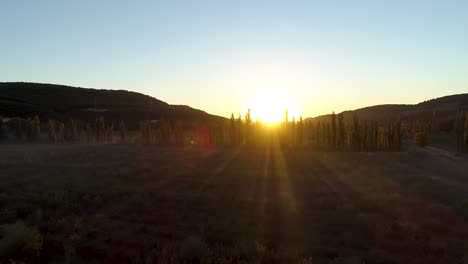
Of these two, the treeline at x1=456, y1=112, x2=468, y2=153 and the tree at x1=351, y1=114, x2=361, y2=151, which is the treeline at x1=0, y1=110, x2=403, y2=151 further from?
the treeline at x1=456, y1=112, x2=468, y2=153

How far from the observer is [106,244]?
1112cm

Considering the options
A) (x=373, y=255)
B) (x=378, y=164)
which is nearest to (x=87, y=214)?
(x=373, y=255)

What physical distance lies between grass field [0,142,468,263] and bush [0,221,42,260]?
0.10 m

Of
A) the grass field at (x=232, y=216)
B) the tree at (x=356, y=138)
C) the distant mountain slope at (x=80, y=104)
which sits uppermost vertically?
the distant mountain slope at (x=80, y=104)

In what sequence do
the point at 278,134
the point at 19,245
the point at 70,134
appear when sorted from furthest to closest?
1. the point at 70,134
2. the point at 278,134
3. the point at 19,245

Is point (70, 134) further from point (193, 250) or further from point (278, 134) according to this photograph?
point (193, 250)

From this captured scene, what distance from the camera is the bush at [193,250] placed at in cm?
991

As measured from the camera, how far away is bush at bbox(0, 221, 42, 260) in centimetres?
1006

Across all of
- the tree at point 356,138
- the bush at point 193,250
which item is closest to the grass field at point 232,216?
the bush at point 193,250

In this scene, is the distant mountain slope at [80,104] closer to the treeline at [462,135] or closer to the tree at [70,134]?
the tree at [70,134]

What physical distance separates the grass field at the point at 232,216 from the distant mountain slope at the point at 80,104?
314ft

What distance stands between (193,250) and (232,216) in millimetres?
4230

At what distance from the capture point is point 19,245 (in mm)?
10312

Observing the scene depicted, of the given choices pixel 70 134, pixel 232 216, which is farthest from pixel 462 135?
pixel 70 134
